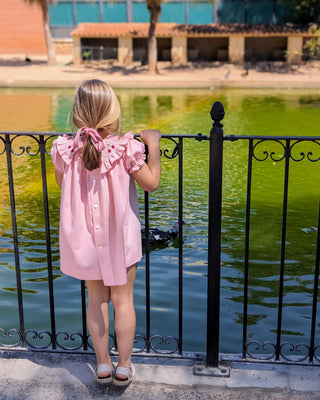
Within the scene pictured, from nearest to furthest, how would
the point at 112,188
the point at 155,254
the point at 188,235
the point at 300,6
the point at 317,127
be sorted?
the point at 112,188 → the point at 155,254 → the point at 188,235 → the point at 317,127 → the point at 300,6

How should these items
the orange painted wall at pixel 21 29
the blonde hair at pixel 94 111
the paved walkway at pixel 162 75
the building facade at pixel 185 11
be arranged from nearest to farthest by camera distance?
1. the blonde hair at pixel 94 111
2. the paved walkway at pixel 162 75
3. the building facade at pixel 185 11
4. the orange painted wall at pixel 21 29

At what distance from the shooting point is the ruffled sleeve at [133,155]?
2.50 metres

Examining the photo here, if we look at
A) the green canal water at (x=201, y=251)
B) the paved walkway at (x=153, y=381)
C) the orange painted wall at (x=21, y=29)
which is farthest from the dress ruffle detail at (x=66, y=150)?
the orange painted wall at (x=21, y=29)

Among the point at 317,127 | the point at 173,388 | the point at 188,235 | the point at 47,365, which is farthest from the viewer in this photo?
the point at 317,127

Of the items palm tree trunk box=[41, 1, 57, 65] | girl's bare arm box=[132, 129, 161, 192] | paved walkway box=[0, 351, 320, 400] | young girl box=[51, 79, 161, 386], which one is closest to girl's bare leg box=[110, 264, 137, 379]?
young girl box=[51, 79, 161, 386]

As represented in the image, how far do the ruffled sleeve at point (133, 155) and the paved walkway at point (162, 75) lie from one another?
19.4 meters

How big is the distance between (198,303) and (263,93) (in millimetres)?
16347

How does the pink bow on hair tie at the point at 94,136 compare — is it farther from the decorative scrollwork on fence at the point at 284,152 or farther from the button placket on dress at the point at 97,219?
the decorative scrollwork on fence at the point at 284,152

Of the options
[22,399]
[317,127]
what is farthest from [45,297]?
[317,127]

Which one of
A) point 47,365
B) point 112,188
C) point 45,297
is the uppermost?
point 112,188

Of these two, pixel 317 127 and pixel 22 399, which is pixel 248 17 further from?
pixel 22 399

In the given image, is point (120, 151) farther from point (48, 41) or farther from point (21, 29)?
point (21, 29)

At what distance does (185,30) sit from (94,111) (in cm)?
2949

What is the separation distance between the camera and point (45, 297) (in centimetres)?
521
